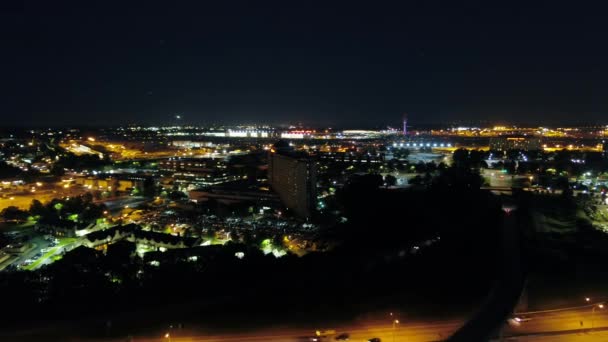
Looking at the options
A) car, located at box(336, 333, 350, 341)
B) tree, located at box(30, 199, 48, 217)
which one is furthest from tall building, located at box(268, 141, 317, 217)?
car, located at box(336, 333, 350, 341)

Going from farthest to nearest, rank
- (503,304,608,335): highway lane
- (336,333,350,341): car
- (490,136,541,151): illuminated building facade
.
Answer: (490,136,541,151): illuminated building facade < (503,304,608,335): highway lane < (336,333,350,341): car

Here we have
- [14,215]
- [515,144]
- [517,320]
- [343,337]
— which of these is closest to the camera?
[343,337]

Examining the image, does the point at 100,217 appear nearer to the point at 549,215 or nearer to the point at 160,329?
the point at 160,329

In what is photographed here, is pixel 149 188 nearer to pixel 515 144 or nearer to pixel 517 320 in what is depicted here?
pixel 517 320

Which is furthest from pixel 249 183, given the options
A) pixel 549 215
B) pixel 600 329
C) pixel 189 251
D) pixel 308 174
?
pixel 600 329

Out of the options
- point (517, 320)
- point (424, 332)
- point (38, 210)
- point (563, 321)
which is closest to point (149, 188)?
point (38, 210)

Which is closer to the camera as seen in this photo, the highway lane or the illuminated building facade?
the highway lane

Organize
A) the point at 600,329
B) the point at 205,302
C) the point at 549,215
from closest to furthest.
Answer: the point at 600,329
the point at 205,302
the point at 549,215

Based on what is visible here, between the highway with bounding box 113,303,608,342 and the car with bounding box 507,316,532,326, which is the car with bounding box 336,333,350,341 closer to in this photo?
the highway with bounding box 113,303,608,342
